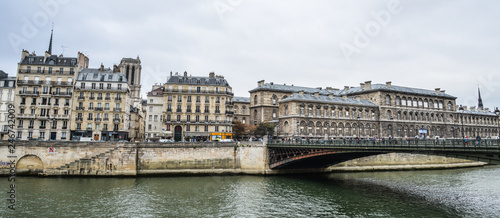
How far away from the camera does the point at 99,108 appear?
5259 cm

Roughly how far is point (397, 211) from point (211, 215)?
13.9m

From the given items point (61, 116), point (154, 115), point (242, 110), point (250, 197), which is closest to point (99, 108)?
point (61, 116)

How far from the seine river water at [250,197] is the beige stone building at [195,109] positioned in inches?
766

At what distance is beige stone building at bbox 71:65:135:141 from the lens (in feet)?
171

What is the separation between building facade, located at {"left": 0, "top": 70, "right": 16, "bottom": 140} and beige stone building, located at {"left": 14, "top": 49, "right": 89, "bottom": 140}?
9.88ft

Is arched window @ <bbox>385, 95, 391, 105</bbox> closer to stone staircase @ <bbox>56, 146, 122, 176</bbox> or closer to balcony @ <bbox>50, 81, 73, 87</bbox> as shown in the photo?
stone staircase @ <bbox>56, 146, 122, 176</bbox>

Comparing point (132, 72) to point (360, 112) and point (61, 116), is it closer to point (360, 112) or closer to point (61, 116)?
point (61, 116)

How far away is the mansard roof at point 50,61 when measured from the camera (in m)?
52.5

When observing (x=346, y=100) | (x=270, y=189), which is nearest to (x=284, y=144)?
(x=270, y=189)

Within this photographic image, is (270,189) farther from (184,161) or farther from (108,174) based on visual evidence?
(108,174)

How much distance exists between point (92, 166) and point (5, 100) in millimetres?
26304

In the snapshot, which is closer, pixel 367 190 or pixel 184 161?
pixel 367 190

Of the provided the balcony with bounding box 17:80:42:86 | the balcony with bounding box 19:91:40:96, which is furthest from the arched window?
the balcony with bounding box 19:91:40:96

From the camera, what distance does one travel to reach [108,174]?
38.9m
